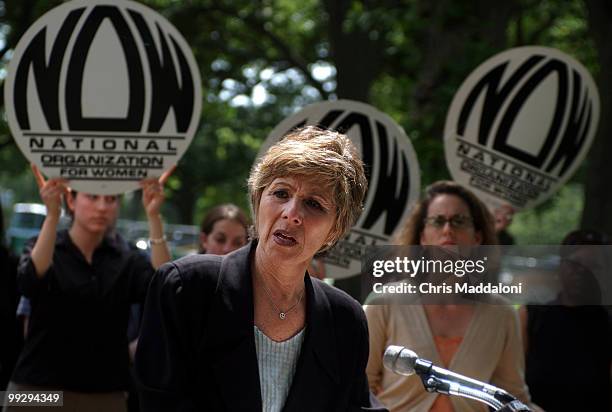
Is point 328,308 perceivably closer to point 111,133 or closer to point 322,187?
point 322,187

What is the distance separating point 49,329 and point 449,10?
23.2 feet

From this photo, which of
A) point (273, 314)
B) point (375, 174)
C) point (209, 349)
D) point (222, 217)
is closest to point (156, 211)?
point (222, 217)

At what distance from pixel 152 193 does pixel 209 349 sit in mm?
1964

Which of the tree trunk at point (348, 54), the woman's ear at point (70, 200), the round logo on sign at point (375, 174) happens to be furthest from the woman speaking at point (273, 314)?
the tree trunk at point (348, 54)

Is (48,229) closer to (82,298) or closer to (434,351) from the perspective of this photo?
(82,298)

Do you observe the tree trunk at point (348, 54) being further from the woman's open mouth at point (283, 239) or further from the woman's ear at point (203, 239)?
the woman's open mouth at point (283, 239)

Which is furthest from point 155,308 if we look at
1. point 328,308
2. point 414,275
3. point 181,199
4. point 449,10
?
point 181,199

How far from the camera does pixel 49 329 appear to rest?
13.4ft

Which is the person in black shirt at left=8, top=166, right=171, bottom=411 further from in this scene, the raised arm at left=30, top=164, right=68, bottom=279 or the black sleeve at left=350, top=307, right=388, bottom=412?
the black sleeve at left=350, top=307, right=388, bottom=412

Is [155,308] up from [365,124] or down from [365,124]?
down

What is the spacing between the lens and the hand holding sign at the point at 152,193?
421 centimetres

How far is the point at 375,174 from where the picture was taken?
4613mm

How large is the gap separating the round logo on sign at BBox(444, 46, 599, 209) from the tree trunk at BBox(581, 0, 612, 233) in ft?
7.71

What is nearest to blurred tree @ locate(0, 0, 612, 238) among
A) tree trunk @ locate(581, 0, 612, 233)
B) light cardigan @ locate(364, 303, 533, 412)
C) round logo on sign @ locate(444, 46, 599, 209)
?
tree trunk @ locate(581, 0, 612, 233)
